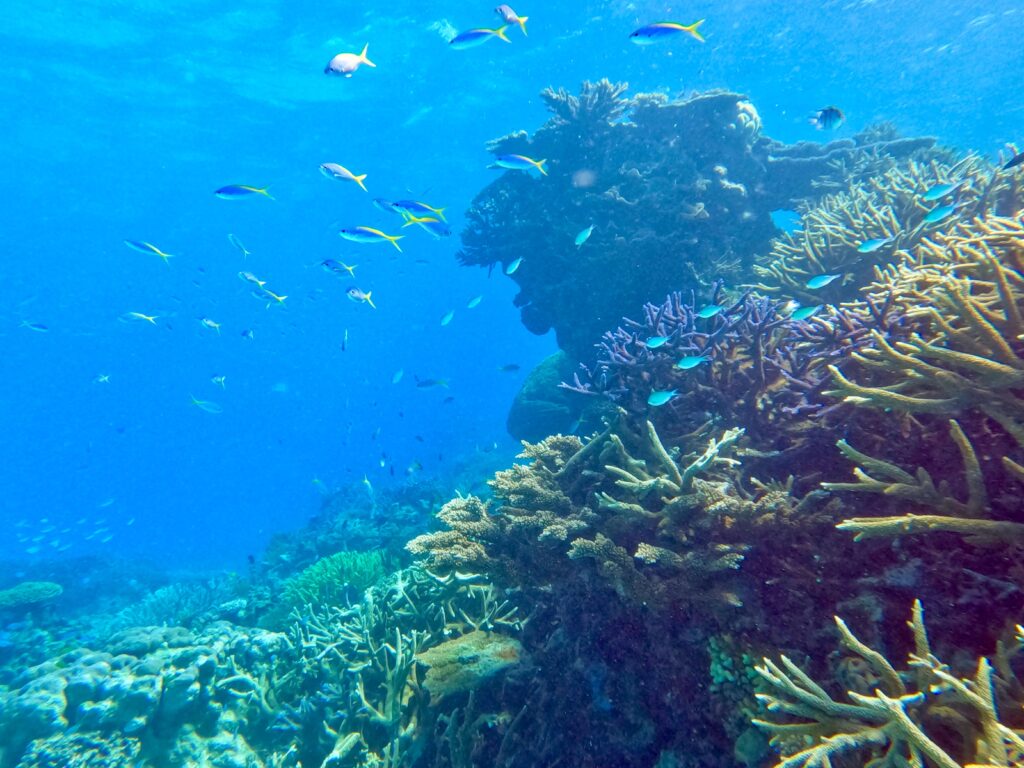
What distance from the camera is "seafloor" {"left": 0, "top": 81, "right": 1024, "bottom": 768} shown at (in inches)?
94.5

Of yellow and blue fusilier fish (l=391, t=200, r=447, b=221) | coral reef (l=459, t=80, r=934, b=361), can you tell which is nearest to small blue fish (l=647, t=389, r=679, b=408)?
yellow and blue fusilier fish (l=391, t=200, r=447, b=221)

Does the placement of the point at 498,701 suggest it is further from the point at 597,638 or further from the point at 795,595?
Answer: the point at 795,595

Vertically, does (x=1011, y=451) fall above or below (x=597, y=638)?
above

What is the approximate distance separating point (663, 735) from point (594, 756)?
20.9 inches

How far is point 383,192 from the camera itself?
46312mm

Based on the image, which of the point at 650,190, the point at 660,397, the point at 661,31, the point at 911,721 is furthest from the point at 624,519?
the point at 650,190

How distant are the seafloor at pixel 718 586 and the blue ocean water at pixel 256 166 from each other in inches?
355

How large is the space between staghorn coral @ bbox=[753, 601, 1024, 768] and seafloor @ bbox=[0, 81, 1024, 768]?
0.01 metres

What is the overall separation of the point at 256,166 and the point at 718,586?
44805mm

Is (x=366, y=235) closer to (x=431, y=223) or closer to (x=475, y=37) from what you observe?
(x=431, y=223)

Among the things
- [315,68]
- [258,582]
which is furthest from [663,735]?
[315,68]

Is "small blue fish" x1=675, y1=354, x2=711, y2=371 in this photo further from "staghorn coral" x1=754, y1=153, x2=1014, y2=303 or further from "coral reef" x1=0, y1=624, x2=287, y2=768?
"coral reef" x1=0, y1=624, x2=287, y2=768

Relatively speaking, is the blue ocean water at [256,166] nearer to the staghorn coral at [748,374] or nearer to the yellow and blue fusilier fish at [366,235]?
the yellow and blue fusilier fish at [366,235]

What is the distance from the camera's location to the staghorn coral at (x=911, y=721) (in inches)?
69.5
